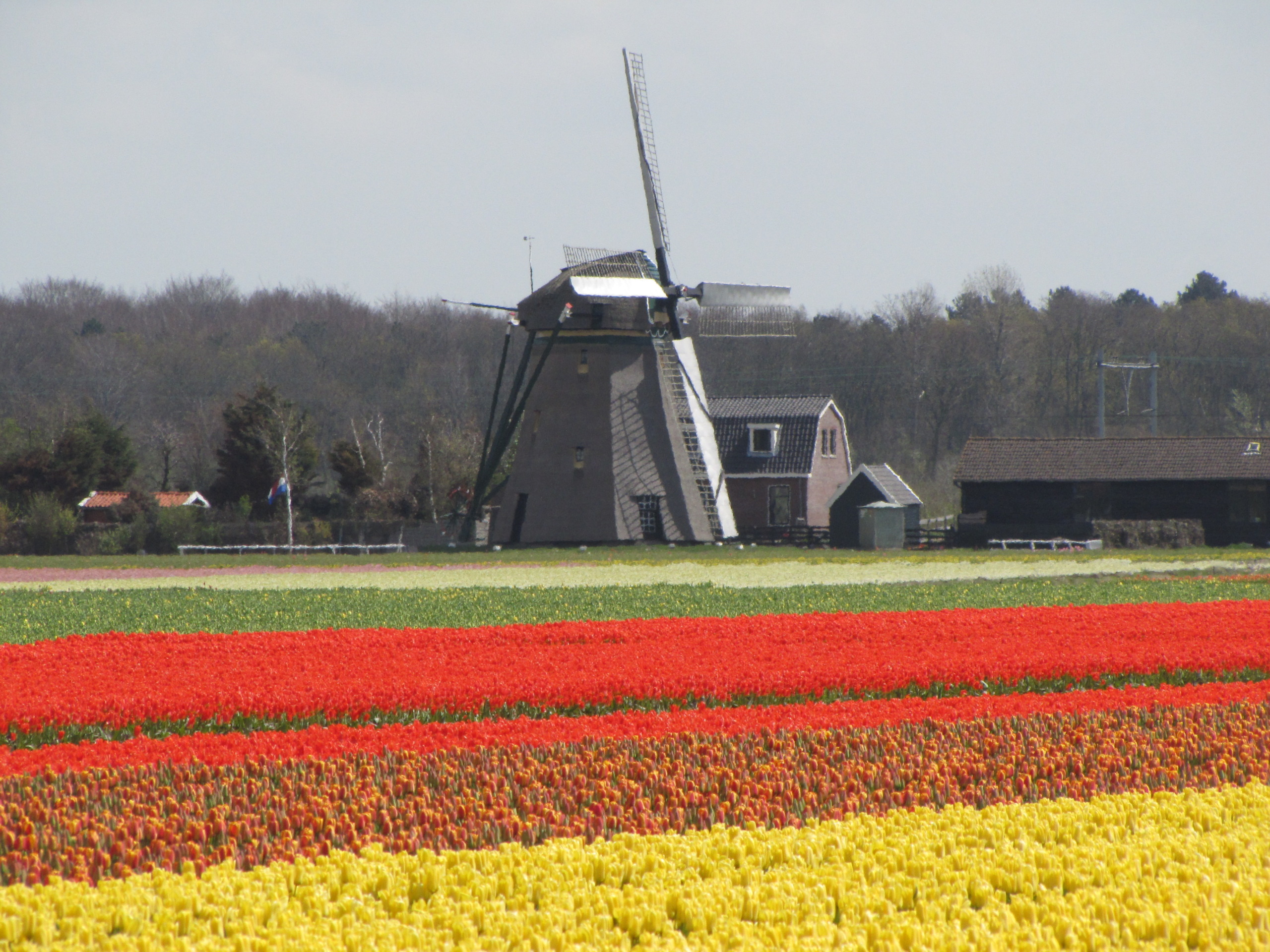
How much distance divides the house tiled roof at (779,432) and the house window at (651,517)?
1438 centimetres

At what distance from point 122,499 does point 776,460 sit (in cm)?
3208

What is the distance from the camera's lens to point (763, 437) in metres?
64.4

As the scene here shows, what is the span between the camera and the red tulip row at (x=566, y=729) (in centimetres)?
976

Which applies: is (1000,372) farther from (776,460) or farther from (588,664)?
(588,664)

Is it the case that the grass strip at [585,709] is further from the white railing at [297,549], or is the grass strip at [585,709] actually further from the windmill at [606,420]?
the white railing at [297,549]

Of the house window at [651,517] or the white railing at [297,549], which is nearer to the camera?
the house window at [651,517]

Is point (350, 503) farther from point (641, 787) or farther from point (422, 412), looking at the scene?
point (641, 787)

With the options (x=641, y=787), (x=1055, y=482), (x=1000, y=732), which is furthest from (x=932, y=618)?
(x=1055, y=482)

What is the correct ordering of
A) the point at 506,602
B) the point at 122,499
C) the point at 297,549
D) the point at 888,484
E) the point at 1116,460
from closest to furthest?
the point at 506,602
the point at 1116,460
the point at 297,549
the point at 888,484
the point at 122,499

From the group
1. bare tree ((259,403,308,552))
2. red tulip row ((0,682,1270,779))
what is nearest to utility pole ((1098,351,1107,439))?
bare tree ((259,403,308,552))

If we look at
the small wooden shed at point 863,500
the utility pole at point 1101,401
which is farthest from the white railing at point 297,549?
the utility pole at point 1101,401

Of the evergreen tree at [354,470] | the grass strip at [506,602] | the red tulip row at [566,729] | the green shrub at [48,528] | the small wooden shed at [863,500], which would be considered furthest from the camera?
the evergreen tree at [354,470]

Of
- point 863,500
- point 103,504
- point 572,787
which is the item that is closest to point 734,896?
point 572,787

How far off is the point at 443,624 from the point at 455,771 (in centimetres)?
1232
